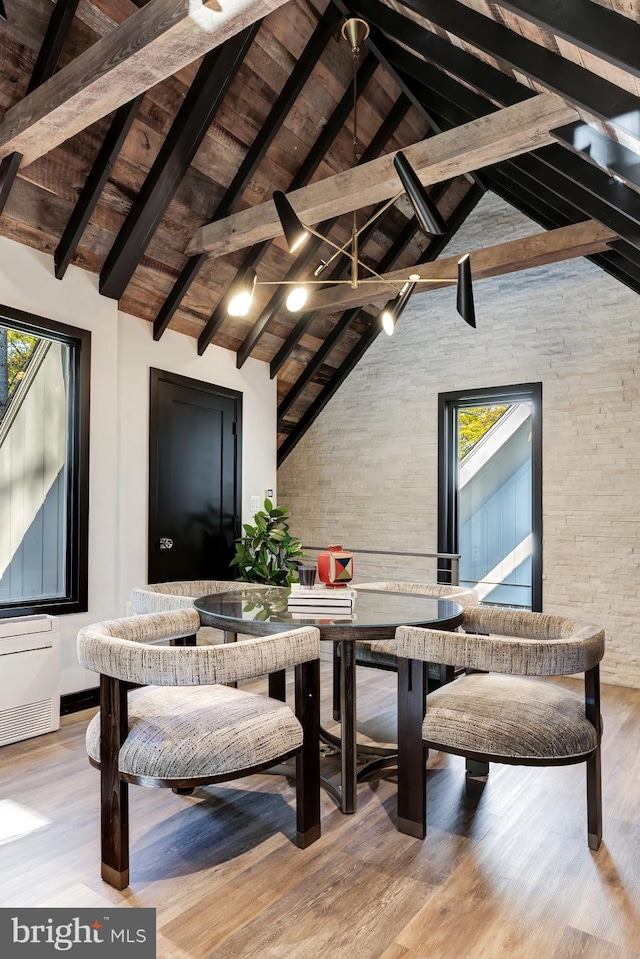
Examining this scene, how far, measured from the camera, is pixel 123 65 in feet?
7.63

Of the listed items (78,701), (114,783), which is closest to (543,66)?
(114,783)

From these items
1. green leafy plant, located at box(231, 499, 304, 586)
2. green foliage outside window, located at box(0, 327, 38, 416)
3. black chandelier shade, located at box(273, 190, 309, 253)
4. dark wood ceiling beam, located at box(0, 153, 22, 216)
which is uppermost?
dark wood ceiling beam, located at box(0, 153, 22, 216)

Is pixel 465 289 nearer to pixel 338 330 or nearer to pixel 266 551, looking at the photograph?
pixel 266 551

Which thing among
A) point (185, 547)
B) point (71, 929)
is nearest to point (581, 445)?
point (185, 547)

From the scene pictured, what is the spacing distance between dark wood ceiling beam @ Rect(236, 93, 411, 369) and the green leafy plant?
4.55 ft

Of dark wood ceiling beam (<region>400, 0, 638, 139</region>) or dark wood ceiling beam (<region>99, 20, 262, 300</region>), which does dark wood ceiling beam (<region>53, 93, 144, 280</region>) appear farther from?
dark wood ceiling beam (<region>400, 0, 638, 139</region>)

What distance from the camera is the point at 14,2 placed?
2891 millimetres

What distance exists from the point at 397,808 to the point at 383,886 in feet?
1.37

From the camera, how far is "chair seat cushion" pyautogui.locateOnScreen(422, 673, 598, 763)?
198 cm

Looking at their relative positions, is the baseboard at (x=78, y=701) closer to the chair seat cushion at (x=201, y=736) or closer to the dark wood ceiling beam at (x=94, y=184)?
the chair seat cushion at (x=201, y=736)

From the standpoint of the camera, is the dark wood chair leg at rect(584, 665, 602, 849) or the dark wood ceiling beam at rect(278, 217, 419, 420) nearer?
→ the dark wood chair leg at rect(584, 665, 602, 849)

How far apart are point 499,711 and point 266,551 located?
3.10 m

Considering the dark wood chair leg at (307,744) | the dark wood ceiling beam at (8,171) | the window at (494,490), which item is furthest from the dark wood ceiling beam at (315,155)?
the dark wood chair leg at (307,744)

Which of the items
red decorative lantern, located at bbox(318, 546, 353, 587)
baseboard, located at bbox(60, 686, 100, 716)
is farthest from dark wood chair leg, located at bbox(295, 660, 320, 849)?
baseboard, located at bbox(60, 686, 100, 716)
